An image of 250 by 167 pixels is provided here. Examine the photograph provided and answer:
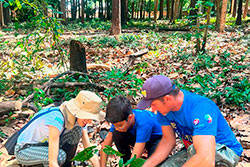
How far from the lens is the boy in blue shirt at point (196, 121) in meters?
1.81

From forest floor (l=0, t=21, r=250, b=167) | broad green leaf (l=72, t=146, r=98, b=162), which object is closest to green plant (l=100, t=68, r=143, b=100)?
forest floor (l=0, t=21, r=250, b=167)

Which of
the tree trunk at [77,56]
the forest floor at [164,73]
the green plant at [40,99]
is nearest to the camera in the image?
the forest floor at [164,73]

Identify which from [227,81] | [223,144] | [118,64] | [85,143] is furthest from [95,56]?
[223,144]

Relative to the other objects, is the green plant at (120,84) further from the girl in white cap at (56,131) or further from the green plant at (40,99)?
the girl in white cap at (56,131)

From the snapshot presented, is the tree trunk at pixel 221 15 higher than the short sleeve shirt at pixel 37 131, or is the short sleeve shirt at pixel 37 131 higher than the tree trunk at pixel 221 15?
the tree trunk at pixel 221 15

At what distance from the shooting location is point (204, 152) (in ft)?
5.84

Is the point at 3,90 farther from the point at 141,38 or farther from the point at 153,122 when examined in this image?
the point at 141,38

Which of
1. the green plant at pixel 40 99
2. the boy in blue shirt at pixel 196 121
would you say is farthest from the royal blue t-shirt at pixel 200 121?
the green plant at pixel 40 99

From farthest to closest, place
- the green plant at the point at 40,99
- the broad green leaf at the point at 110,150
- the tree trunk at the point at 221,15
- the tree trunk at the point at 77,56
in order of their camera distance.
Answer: the tree trunk at the point at 221,15
the tree trunk at the point at 77,56
the green plant at the point at 40,99
the broad green leaf at the point at 110,150

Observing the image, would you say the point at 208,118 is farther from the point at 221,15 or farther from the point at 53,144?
the point at 221,15

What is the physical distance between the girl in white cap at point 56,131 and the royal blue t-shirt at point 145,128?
1.28 ft

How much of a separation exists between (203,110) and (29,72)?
14.8 ft

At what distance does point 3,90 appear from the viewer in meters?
4.66

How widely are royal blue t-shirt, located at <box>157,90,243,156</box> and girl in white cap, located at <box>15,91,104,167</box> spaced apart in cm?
70
